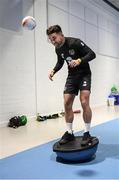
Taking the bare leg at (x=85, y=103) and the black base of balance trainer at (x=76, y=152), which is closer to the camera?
the black base of balance trainer at (x=76, y=152)

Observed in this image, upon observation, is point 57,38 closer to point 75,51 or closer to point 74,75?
point 75,51

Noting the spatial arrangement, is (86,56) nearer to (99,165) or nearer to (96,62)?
(99,165)

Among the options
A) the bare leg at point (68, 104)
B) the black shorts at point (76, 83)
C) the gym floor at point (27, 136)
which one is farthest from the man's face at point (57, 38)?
the gym floor at point (27, 136)

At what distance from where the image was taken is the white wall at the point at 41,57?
6.23 metres

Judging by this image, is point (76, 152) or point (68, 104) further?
point (68, 104)

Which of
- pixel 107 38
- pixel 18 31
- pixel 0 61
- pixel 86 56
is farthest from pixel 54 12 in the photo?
pixel 86 56

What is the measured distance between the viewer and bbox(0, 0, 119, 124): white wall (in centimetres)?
623

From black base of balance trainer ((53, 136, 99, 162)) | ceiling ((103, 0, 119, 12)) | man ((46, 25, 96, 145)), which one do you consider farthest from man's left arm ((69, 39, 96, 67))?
→ ceiling ((103, 0, 119, 12))

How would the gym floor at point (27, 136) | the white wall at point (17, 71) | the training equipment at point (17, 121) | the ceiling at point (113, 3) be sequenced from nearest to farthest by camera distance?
the gym floor at point (27, 136) → the training equipment at point (17, 121) → the white wall at point (17, 71) → the ceiling at point (113, 3)

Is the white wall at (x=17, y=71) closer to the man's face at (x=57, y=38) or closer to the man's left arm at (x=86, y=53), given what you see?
the man's face at (x=57, y=38)

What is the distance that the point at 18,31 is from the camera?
6520 mm

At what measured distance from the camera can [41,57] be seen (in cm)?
731

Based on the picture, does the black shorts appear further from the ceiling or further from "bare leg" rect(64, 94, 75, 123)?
the ceiling

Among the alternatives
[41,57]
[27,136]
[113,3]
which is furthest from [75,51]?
[113,3]
